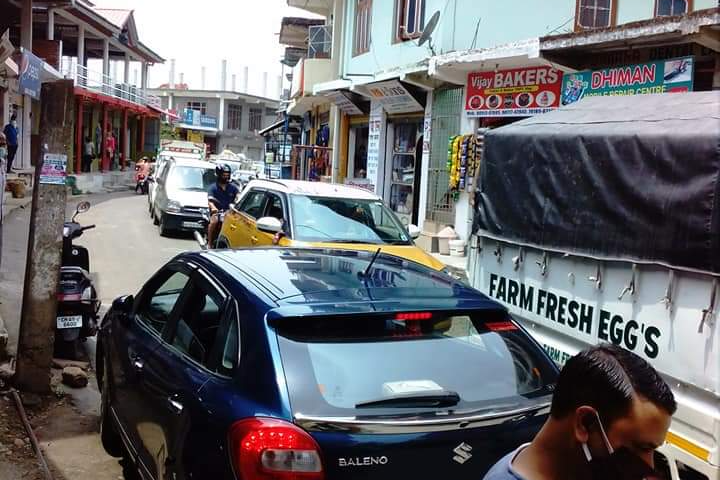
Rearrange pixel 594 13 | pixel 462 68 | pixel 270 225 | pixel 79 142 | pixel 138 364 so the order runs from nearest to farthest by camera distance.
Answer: pixel 138 364 < pixel 270 225 < pixel 594 13 < pixel 462 68 < pixel 79 142

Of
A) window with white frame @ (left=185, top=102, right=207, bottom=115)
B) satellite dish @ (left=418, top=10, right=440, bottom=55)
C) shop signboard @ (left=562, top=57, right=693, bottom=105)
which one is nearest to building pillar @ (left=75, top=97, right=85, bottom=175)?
satellite dish @ (left=418, top=10, right=440, bottom=55)

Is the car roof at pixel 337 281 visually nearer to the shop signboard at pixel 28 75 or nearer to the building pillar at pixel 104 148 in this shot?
the shop signboard at pixel 28 75

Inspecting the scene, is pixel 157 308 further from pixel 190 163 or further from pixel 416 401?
pixel 190 163

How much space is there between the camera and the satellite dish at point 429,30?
15.8 m

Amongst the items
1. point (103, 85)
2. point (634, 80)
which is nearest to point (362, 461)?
point (634, 80)

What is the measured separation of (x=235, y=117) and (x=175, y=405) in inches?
2810

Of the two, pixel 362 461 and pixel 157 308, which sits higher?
pixel 157 308

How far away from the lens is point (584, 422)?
162cm

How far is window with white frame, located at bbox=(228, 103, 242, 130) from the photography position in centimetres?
7238

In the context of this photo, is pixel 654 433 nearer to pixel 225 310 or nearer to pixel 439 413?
pixel 439 413

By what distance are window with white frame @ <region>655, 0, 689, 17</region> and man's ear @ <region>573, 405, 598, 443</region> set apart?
1129 cm

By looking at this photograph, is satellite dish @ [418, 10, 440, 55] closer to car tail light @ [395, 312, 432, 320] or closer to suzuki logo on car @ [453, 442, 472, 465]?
car tail light @ [395, 312, 432, 320]

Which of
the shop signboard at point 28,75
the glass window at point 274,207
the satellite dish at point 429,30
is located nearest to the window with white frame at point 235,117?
the satellite dish at point 429,30

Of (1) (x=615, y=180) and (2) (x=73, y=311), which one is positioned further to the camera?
(2) (x=73, y=311)
